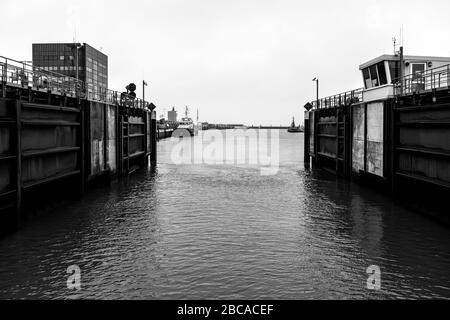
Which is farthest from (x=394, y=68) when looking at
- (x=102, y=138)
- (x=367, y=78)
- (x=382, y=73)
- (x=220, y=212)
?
(x=102, y=138)

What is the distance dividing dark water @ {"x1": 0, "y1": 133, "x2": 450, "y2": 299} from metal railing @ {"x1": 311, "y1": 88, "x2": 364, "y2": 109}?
11.4 metres

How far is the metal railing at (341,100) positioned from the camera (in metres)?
36.2

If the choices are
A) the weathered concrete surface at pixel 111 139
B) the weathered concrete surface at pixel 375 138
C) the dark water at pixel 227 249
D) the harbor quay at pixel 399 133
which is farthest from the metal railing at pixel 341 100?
the weathered concrete surface at pixel 111 139

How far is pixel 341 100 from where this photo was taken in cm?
4172

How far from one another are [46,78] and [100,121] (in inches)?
305

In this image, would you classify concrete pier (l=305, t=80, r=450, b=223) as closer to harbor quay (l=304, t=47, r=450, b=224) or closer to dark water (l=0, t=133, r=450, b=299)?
harbor quay (l=304, t=47, r=450, b=224)

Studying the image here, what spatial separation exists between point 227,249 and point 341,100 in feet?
96.1

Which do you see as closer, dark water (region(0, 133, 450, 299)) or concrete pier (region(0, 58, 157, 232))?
dark water (region(0, 133, 450, 299))

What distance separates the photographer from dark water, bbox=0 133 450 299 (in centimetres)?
1255

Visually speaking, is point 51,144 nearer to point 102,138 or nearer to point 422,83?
point 102,138

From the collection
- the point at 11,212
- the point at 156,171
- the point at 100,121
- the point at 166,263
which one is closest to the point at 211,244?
the point at 166,263

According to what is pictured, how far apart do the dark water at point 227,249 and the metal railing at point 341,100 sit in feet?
37.5

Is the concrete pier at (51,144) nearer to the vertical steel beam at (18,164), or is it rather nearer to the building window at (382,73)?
the vertical steel beam at (18,164)

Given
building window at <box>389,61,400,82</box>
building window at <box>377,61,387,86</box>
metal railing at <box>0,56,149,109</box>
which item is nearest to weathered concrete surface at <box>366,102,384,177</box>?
building window at <box>389,61,400,82</box>
